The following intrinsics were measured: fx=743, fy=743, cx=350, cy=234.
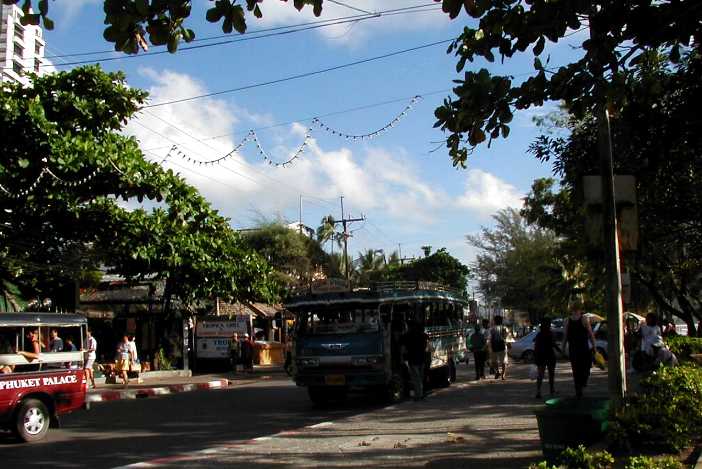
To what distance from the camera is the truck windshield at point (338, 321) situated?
15.5 meters

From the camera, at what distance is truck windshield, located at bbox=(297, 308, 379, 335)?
15461 mm

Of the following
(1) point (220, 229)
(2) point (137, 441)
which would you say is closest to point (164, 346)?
(1) point (220, 229)

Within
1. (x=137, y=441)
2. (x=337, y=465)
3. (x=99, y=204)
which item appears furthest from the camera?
(x=99, y=204)

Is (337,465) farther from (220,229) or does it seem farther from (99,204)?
(220,229)

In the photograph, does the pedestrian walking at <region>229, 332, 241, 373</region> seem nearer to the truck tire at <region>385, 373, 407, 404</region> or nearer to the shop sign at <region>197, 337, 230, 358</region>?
the shop sign at <region>197, 337, 230, 358</region>

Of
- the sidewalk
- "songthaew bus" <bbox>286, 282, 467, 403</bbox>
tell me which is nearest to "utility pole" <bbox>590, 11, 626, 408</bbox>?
"songthaew bus" <bbox>286, 282, 467, 403</bbox>

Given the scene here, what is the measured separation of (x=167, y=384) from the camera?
24.2 m

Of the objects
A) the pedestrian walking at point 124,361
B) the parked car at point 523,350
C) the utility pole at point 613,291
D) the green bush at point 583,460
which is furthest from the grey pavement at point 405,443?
the parked car at point 523,350

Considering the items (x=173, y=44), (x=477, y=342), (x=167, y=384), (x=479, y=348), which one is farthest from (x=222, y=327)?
(x=173, y=44)

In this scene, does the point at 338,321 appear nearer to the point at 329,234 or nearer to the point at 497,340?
the point at 497,340

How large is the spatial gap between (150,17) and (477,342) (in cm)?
1628

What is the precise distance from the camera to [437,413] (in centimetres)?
1266

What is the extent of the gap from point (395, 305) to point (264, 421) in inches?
155

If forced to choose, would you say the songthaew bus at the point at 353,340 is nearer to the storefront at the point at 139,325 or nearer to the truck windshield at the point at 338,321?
the truck windshield at the point at 338,321
